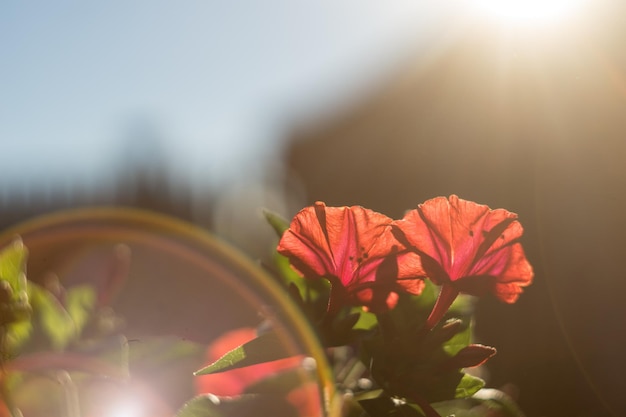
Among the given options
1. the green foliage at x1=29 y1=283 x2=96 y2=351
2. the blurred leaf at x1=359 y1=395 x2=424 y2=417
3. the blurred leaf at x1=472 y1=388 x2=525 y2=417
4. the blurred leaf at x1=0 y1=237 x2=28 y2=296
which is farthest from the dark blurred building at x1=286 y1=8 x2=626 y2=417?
the blurred leaf at x1=0 y1=237 x2=28 y2=296

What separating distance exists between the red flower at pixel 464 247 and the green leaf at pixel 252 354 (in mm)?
192

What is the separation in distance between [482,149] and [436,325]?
4732mm

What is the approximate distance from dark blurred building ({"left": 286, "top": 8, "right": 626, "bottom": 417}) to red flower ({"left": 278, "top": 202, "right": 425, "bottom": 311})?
70.5 inches

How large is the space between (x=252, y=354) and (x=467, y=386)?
279 millimetres

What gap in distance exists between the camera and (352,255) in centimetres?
81

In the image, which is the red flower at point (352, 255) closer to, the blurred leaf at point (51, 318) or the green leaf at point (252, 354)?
the green leaf at point (252, 354)

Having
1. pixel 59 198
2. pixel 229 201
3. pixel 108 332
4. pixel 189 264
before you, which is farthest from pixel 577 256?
pixel 59 198

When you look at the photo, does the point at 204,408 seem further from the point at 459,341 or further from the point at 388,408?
the point at 459,341

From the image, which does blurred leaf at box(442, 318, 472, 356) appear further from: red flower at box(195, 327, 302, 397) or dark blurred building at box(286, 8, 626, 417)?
dark blurred building at box(286, 8, 626, 417)

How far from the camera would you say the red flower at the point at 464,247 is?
800 mm

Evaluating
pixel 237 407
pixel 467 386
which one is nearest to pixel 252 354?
pixel 237 407

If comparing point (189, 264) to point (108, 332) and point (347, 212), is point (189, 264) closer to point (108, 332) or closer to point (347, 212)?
point (108, 332)

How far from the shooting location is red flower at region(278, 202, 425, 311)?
0.79m

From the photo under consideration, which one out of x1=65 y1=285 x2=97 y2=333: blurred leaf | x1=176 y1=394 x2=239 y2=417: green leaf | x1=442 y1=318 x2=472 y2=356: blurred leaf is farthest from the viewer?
x1=65 y1=285 x2=97 y2=333: blurred leaf
